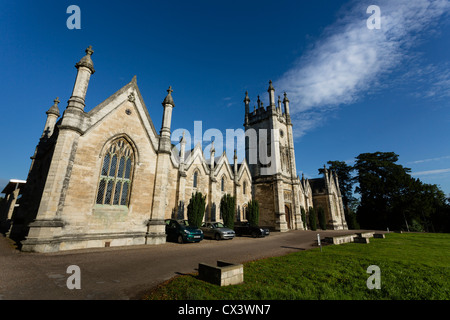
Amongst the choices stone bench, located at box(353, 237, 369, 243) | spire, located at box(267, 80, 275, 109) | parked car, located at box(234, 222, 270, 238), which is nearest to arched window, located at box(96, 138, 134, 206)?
parked car, located at box(234, 222, 270, 238)

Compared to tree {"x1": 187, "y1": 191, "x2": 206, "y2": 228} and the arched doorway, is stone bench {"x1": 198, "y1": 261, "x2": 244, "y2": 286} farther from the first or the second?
the arched doorway

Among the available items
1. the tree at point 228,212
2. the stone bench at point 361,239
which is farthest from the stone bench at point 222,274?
the tree at point 228,212

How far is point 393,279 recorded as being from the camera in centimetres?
586

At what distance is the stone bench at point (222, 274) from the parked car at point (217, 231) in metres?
12.0

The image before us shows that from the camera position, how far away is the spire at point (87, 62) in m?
12.9

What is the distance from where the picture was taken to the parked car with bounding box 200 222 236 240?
17.2m

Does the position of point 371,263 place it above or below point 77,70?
below

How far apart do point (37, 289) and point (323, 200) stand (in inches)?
1855

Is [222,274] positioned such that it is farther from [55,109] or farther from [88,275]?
[55,109]

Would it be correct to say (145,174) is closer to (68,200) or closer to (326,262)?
(68,200)

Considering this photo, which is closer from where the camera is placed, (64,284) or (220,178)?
(64,284)
